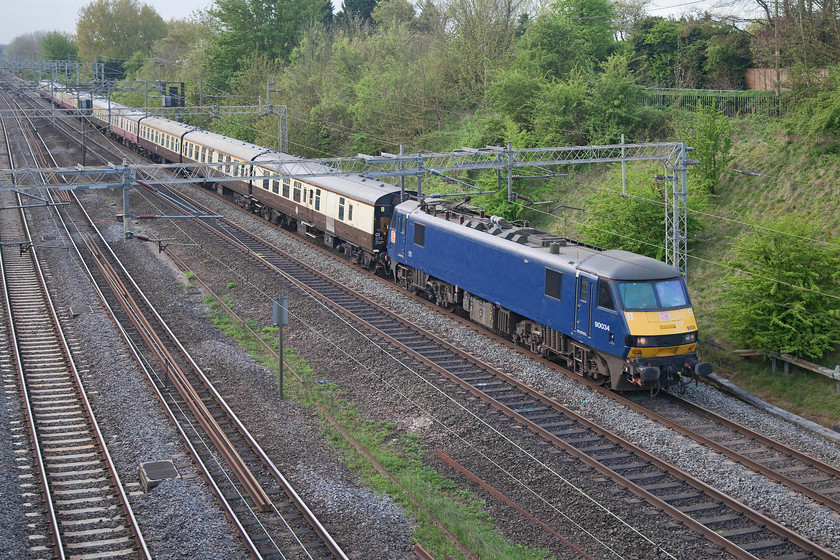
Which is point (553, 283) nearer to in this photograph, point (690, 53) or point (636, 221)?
point (636, 221)

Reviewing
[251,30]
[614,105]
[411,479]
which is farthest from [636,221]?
[251,30]

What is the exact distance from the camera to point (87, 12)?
129 m

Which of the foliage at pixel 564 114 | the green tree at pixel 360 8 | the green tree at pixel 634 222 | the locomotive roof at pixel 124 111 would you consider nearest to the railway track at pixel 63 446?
the green tree at pixel 634 222

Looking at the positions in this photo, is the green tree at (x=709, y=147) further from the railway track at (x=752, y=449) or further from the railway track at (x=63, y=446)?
the railway track at (x=63, y=446)

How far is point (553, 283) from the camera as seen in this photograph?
1789cm

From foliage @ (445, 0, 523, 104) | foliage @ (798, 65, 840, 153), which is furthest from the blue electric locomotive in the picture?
foliage @ (445, 0, 523, 104)

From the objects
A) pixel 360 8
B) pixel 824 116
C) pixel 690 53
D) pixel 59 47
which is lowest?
pixel 824 116

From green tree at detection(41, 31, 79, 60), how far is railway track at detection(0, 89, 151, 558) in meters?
131

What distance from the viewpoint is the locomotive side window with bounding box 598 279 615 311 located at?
1627cm

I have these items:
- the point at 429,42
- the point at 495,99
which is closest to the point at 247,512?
the point at 495,99

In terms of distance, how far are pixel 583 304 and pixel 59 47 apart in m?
147

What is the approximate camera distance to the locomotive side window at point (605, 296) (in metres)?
16.3

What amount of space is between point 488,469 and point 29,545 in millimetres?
6809

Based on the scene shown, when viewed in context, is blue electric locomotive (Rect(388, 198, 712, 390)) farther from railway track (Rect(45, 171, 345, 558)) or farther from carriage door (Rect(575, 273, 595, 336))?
railway track (Rect(45, 171, 345, 558))
